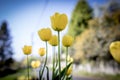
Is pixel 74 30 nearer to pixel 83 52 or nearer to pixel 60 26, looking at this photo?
pixel 83 52

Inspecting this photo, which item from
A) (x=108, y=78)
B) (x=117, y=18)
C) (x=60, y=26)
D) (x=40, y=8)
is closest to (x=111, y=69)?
(x=108, y=78)

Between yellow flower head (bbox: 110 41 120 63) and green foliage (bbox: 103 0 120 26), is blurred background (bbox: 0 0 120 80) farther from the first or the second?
yellow flower head (bbox: 110 41 120 63)

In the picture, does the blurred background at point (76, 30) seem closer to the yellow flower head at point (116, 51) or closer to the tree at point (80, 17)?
the tree at point (80, 17)

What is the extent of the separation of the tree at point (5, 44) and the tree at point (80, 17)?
0.47 meters

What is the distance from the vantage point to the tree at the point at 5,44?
1740 millimetres

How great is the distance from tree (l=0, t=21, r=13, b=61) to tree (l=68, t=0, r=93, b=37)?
18.7 inches

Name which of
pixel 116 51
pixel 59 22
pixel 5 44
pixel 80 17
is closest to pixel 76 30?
pixel 80 17

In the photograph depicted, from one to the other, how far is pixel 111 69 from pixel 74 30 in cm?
42

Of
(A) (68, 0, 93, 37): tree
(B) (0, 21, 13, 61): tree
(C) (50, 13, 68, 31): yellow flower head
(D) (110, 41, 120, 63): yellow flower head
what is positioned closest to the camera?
(D) (110, 41, 120, 63): yellow flower head

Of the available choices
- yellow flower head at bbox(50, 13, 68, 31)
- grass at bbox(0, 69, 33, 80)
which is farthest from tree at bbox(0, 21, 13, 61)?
yellow flower head at bbox(50, 13, 68, 31)

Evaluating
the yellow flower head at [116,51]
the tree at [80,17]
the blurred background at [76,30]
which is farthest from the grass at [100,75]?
the yellow flower head at [116,51]

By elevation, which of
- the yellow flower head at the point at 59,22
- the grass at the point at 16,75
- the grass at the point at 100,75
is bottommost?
the grass at the point at 100,75

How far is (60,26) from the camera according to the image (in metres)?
0.49

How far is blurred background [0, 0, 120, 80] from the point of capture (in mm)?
1760
